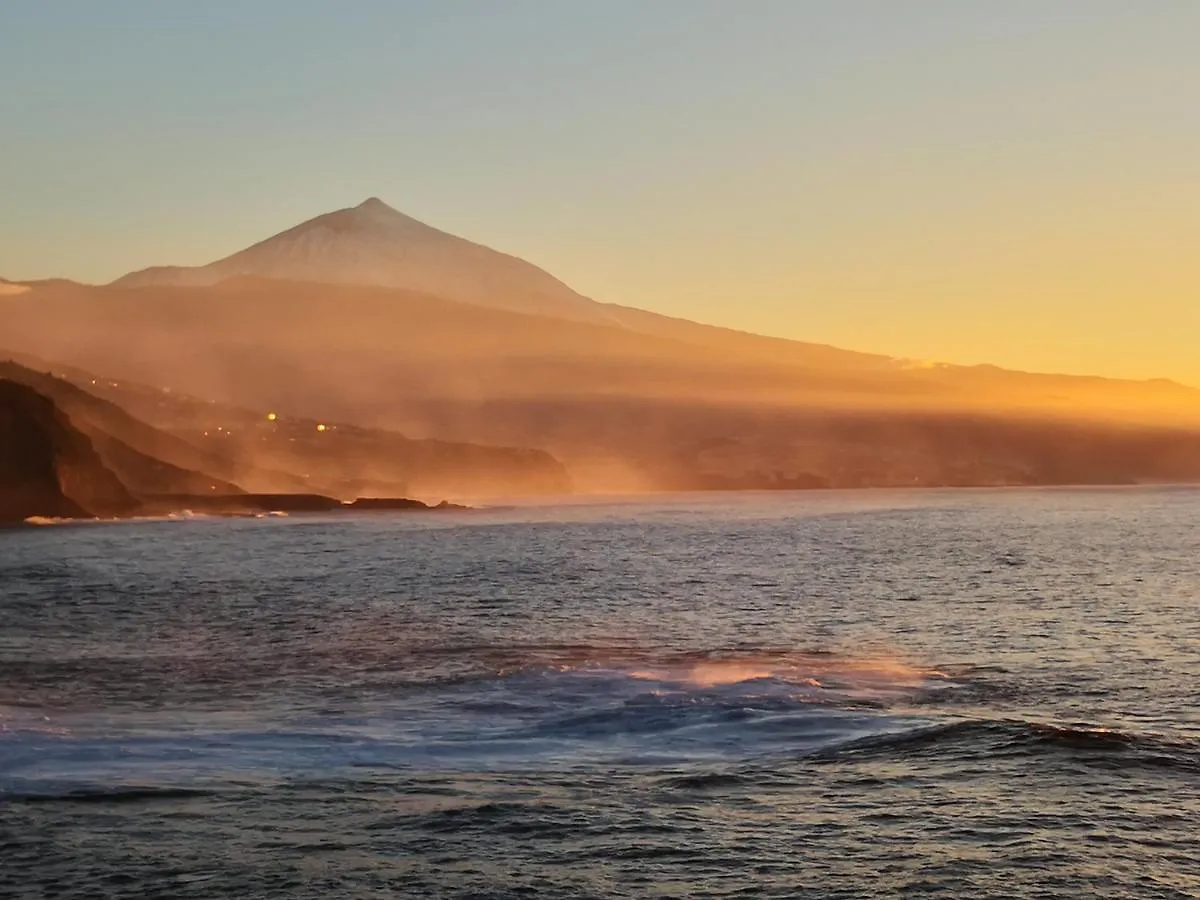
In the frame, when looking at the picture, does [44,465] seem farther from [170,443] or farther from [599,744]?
[599,744]

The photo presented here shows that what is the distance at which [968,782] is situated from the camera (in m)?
20.1

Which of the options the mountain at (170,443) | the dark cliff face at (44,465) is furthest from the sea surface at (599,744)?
the mountain at (170,443)

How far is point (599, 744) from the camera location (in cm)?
2355

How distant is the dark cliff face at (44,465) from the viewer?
10031 cm

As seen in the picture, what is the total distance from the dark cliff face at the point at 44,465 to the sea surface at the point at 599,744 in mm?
48084

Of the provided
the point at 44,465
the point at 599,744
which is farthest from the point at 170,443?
the point at 599,744

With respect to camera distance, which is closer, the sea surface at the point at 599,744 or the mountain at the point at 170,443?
the sea surface at the point at 599,744

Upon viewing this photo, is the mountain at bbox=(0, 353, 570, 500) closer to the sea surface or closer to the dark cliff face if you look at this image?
the dark cliff face

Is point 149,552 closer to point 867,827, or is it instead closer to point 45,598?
point 45,598

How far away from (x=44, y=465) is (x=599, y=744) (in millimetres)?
94618

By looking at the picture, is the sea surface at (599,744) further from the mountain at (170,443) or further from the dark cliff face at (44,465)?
the mountain at (170,443)

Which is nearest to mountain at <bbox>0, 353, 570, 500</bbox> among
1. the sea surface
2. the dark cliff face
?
the dark cliff face

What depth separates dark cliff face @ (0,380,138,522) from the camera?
3949 inches

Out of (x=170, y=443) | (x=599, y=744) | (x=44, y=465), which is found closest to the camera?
(x=599, y=744)
